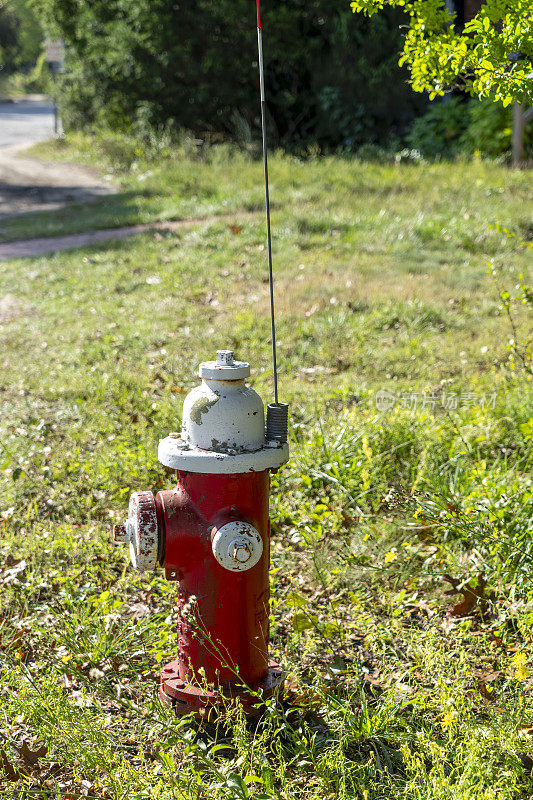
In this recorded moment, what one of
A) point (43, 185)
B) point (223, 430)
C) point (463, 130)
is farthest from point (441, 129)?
point (223, 430)

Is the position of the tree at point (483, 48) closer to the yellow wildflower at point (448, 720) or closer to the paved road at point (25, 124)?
the yellow wildflower at point (448, 720)

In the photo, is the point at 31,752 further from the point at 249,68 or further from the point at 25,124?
the point at 25,124

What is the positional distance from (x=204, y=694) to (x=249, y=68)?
592 inches

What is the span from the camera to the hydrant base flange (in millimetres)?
2326

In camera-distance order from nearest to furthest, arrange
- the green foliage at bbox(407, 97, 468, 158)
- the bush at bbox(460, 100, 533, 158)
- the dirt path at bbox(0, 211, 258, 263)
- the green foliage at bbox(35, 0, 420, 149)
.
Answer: the dirt path at bbox(0, 211, 258, 263)
the bush at bbox(460, 100, 533, 158)
the green foliage at bbox(407, 97, 468, 158)
the green foliage at bbox(35, 0, 420, 149)

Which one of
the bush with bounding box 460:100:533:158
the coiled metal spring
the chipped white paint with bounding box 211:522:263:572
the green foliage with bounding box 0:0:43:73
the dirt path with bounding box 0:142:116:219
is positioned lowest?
the chipped white paint with bounding box 211:522:263:572

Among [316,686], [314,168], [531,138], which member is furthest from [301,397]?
[531,138]

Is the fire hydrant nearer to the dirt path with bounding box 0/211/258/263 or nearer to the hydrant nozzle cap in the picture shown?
the hydrant nozzle cap

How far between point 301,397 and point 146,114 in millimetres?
13577

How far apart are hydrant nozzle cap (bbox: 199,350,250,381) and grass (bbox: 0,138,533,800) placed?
36.0 inches

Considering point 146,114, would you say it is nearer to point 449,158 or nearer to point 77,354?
point 449,158

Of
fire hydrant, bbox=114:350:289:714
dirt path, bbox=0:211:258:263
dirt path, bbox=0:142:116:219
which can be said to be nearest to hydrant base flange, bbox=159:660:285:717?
fire hydrant, bbox=114:350:289:714

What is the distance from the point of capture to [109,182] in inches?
620

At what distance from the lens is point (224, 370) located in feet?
7.39
